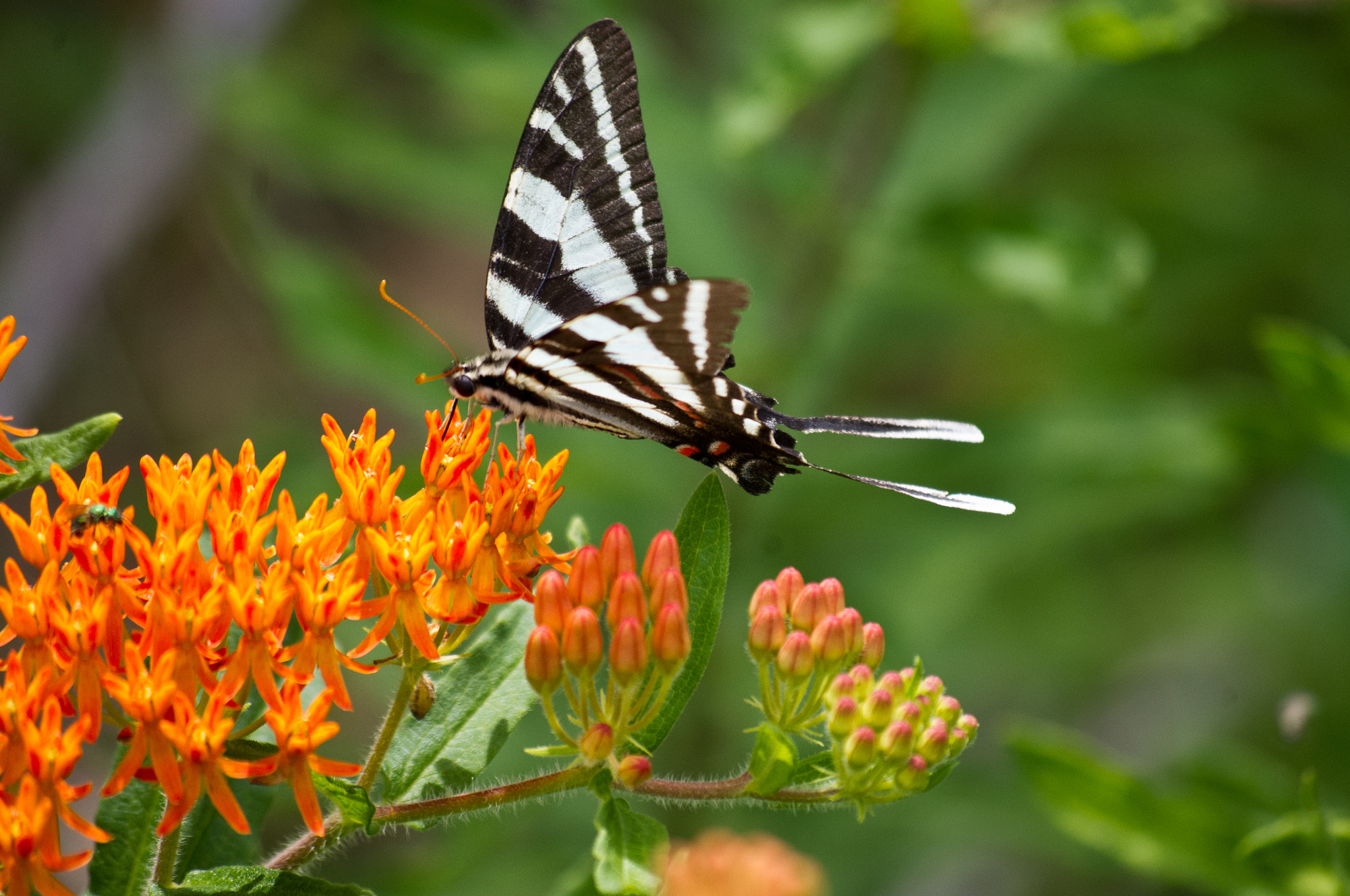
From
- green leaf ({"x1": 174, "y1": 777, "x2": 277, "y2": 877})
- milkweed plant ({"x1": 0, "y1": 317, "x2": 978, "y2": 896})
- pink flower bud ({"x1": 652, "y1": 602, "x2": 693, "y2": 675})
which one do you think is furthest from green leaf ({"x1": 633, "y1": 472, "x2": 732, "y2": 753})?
green leaf ({"x1": 174, "y1": 777, "x2": 277, "y2": 877})

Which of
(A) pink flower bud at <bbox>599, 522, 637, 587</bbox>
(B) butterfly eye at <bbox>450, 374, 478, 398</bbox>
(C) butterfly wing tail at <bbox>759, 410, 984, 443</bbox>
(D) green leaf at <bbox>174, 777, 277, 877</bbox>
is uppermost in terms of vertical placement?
(B) butterfly eye at <bbox>450, 374, 478, 398</bbox>

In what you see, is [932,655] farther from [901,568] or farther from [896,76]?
[896,76]

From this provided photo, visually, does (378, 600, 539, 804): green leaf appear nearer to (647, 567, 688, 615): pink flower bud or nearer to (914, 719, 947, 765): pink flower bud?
(647, 567, 688, 615): pink flower bud

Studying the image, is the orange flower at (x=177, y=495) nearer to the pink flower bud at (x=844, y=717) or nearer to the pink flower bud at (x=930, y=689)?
the pink flower bud at (x=844, y=717)

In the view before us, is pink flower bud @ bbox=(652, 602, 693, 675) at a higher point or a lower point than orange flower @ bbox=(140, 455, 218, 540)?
lower

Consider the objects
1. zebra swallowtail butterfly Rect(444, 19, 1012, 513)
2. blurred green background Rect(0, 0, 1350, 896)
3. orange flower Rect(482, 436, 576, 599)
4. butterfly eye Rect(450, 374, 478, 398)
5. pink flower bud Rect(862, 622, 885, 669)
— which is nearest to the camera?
pink flower bud Rect(862, 622, 885, 669)

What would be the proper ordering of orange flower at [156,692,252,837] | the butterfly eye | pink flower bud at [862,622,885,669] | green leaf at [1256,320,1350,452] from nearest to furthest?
orange flower at [156,692,252,837] < pink flower bud at [862,622,885,669] < the butterfly eye < green leaf at [1256,320,1350,452]

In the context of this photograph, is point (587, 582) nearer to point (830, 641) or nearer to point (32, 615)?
point (830, 641)

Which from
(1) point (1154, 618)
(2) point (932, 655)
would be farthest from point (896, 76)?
(1) point (1154, 618)
